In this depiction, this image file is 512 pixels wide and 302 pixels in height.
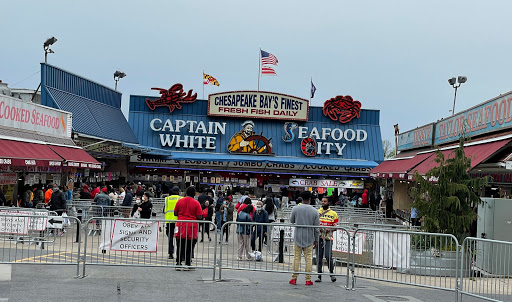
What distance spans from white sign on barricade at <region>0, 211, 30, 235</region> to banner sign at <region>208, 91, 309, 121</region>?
34.6m

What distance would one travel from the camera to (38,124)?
2588cm

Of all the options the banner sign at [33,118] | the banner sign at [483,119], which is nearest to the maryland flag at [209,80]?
the banner sign at [33,118]

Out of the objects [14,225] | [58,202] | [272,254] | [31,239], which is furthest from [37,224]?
[58,202]

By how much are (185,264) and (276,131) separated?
3592cm

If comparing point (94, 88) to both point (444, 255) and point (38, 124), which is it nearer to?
point (38, 124)

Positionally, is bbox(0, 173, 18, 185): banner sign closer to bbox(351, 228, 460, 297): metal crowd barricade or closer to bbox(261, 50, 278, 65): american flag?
bbox(351, 228, 460, 297): metal crowd barricade

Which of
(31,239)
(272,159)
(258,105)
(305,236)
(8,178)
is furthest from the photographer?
(258,105)

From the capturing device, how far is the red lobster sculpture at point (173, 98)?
48.6m

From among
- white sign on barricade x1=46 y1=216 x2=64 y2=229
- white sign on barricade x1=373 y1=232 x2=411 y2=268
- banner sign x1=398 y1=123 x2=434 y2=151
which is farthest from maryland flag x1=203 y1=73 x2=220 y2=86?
white sign on barricade x1=373 y1=232 x2=411 y2=268

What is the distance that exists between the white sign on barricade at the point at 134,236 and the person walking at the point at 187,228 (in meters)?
0.60

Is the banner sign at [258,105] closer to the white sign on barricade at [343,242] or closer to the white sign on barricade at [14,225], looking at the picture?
the white sign on barricade at [14,225]

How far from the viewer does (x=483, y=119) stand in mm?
21984

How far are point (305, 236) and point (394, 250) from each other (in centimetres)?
168

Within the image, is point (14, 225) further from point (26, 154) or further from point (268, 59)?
point (268, 59)
